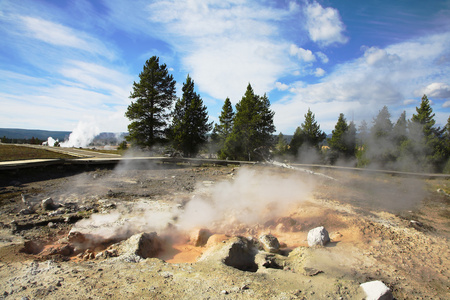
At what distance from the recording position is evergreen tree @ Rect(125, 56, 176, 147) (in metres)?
16.7

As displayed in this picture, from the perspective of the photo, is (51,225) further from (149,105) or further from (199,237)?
(149,105)

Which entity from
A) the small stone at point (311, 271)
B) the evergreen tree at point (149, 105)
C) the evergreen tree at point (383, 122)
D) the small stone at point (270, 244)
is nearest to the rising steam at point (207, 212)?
the small stone at point (270, 244)

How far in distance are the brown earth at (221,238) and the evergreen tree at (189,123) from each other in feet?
31.3

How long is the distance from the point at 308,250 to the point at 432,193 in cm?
837

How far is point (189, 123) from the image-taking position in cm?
1928

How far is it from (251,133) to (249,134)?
0.24 m

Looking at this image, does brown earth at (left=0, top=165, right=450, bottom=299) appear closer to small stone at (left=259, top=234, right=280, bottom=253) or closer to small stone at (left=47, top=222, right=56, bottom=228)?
small stone at (left=47, top=222, right=56, bottom=228)

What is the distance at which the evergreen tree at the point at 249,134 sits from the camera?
2095 centimetres

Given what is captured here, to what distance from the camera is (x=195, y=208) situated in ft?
21.0

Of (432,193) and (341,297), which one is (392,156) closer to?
(432,193)

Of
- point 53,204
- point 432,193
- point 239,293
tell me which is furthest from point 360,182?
point 53,204

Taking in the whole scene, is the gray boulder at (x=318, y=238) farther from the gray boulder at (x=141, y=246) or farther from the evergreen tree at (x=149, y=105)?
the evergreen tree at (x=149, y=105)

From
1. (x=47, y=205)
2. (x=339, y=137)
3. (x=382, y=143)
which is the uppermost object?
(x=339, y=137)

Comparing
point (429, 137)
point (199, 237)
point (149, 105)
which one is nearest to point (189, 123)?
point (149, 105)
